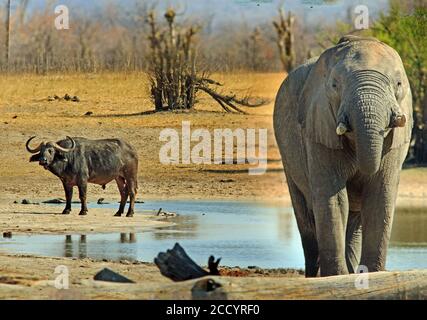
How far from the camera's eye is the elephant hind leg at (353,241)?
11695 mm

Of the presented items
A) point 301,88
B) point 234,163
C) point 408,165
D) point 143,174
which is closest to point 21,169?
point 143,174

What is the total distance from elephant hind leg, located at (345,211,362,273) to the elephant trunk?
1.73 meters

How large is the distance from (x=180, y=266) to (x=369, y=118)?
1.46 meters

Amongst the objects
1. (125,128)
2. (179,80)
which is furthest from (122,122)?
(179,80)

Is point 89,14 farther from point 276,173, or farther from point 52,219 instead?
point 52,219

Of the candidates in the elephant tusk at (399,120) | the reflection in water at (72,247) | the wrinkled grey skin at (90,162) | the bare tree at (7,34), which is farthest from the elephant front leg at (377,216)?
the bare tree at (7,34)

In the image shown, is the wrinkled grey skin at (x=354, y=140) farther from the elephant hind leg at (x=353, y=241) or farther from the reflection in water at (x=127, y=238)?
the reflection in water at (x=127, y=238)

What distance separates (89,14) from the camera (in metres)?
43.9

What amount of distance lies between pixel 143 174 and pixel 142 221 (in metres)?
4.27

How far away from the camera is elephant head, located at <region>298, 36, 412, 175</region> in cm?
986

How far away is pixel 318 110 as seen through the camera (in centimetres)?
1070

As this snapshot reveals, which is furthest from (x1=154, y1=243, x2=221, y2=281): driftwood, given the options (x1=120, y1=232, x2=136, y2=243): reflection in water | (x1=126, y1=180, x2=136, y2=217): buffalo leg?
(x1=126, y1=180, x2=136, y2=217): buffalo leg

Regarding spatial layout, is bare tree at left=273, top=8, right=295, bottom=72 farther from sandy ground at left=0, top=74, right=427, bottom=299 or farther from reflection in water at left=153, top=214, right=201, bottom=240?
reflection in water at left=153, top=214, right=201, bottom=240

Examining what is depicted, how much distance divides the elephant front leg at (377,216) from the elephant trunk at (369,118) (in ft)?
1.60
